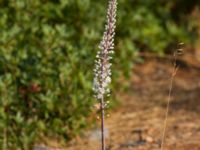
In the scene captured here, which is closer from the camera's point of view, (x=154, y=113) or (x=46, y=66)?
(x=46, y=66)

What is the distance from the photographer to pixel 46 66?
19.6ft

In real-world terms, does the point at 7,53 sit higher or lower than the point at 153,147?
higher

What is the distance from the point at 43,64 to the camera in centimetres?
597

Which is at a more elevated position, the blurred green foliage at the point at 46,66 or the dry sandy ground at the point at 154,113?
the blurred green foliage at the point at 46,66

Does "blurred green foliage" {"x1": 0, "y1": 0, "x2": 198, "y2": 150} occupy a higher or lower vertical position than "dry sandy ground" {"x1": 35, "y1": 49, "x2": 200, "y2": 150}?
higher

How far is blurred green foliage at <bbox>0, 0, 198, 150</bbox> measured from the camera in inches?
226

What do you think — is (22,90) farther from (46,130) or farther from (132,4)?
(132,4)

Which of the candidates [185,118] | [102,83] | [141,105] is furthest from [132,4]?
[102,83]

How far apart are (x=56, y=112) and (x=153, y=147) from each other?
0.97 m

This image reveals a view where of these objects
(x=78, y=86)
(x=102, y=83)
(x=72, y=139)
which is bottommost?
(x=72, y=139)

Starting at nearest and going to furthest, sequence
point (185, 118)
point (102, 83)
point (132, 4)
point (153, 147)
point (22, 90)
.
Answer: point (102, 83) → point (153, 147) → point (22, 90) → point (185, 118) → point (132, 4)

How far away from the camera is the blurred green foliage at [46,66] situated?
574 centimetres

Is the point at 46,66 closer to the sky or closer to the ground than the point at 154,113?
closer to the sky

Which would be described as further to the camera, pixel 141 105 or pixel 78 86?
pixel 141 105
